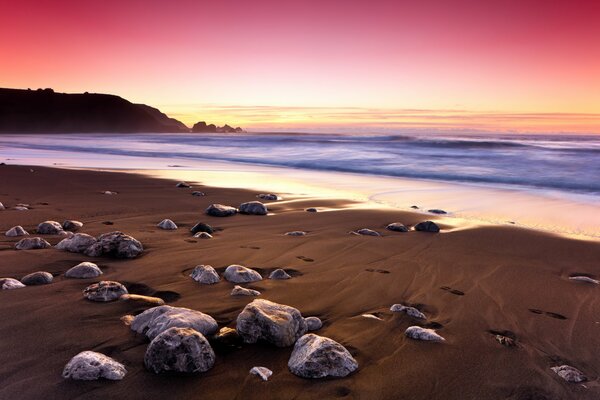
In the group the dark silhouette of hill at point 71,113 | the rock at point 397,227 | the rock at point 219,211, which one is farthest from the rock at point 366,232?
the dark silhouette of hill at point 71,113

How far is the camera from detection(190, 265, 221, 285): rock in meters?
3.66

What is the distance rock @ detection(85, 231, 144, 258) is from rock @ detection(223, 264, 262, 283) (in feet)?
3.34

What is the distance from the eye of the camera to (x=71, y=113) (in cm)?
13475

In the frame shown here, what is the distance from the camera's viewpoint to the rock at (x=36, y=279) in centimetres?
344

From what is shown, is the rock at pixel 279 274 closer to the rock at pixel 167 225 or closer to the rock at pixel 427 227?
the rock at pixel 167 225

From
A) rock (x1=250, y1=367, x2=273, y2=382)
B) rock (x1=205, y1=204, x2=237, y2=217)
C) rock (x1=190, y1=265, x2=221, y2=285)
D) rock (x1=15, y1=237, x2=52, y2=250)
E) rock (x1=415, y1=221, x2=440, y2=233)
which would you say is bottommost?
rock (x1=415, y1=221, x2=440, y2=233)

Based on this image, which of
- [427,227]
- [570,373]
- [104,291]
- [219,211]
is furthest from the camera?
[219,211]

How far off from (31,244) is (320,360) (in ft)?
10.8

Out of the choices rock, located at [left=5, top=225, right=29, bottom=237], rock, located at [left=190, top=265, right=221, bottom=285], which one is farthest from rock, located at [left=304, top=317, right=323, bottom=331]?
rock, located at [left=5, top=225, right=29, bottom=237]

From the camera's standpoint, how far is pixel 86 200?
7742mm

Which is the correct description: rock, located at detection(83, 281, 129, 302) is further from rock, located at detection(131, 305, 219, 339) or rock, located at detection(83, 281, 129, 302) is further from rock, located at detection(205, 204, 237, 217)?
rock, located at detection(205, 204, 237, 217)

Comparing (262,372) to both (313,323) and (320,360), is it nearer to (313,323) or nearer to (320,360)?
(320,360)

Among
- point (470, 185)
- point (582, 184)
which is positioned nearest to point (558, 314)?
point (470, 185)

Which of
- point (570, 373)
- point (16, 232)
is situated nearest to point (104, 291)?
point (16, 232)
